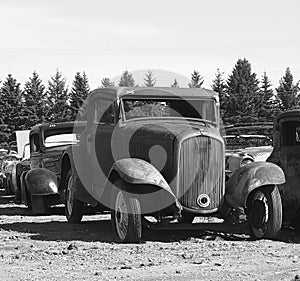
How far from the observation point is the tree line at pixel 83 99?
2457 inches

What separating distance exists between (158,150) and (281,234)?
7.47 ft

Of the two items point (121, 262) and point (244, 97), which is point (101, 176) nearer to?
point (121, 262)

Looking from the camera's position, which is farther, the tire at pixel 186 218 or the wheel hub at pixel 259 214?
the tire at pixel 186 218

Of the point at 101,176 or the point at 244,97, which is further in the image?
the point at 244,97

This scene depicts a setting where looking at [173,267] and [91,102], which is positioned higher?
[91,102]

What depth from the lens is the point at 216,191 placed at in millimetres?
9633

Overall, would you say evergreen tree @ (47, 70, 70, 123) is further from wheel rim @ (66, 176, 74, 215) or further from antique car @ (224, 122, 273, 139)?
wheel rim @ (66, 176, 74, 215)

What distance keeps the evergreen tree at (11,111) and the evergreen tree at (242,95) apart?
18402 millimetres

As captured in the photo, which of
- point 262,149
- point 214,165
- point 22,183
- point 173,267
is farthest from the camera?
point 262,149

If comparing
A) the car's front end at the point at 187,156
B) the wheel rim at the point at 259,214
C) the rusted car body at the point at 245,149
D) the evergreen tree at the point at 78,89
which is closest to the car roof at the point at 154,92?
the car's front end at the point at 187,156

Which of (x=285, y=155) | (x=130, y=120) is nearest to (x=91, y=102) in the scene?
(x=130, y=120)

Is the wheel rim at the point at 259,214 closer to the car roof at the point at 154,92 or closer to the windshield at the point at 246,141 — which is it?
the car roof at the point at 154,92

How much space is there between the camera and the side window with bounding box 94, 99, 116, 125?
1065 centimetres

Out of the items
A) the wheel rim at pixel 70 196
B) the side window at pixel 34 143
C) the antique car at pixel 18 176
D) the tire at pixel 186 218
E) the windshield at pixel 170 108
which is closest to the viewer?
the tire at pixel 186 218
